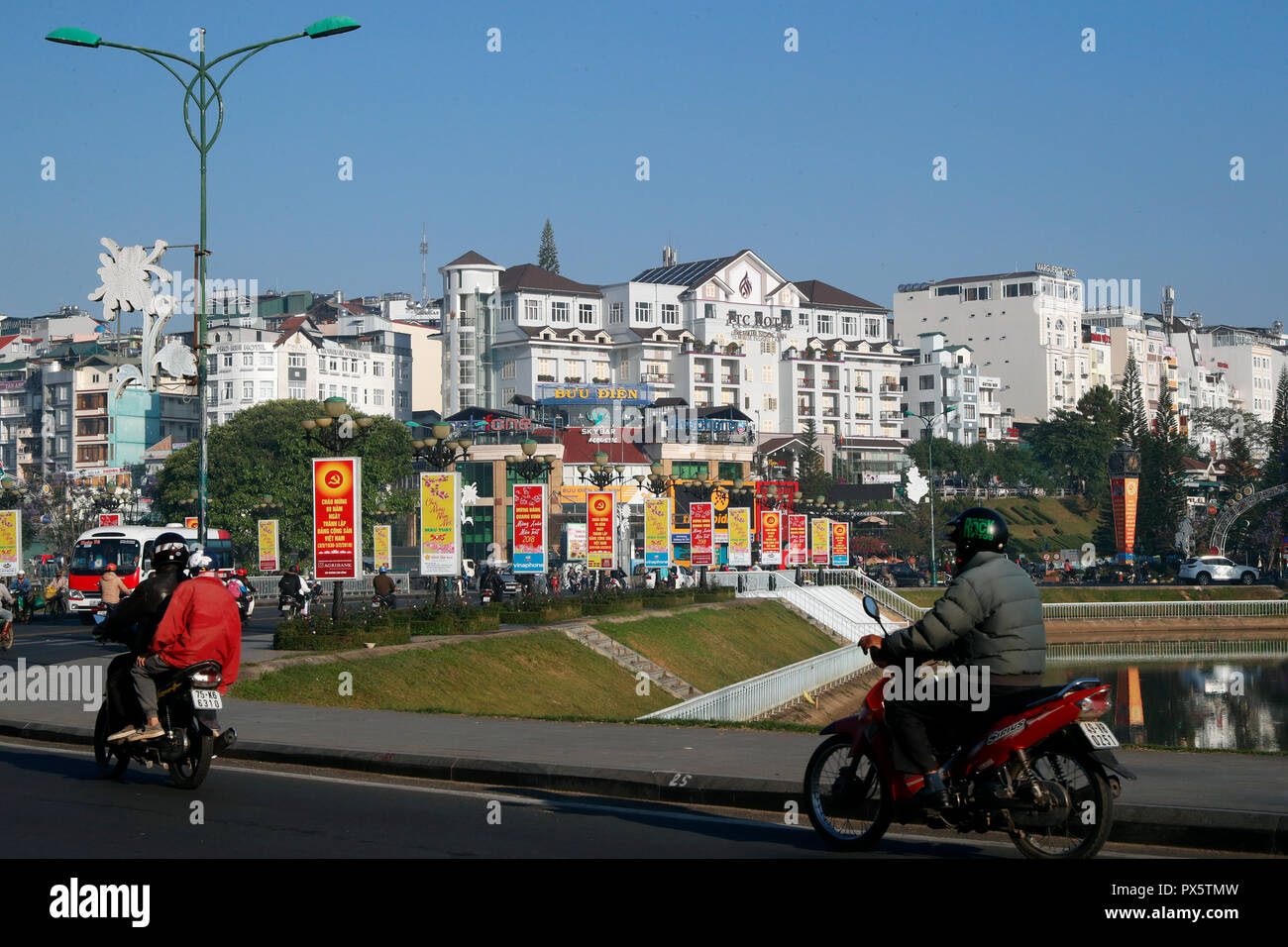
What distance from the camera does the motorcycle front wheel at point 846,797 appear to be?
8.37 m

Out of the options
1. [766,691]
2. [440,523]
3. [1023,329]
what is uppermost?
[1023,329]

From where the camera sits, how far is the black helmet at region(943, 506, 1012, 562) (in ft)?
27.7

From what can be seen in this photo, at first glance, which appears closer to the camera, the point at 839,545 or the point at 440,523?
the point at 440,523

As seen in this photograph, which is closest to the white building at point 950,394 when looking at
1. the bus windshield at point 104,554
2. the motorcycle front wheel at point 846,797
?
the bus windshield at point 104,554

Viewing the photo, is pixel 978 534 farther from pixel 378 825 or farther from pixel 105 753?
pixel 105 753

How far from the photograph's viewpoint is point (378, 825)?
367 inches

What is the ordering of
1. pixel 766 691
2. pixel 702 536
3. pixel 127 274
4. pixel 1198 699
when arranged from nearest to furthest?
pixel 127 274, pixel 766 691, pixel 1198 699, pixel 702 536

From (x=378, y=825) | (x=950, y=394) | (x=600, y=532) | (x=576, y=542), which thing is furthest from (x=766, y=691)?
(x=950, y=394)

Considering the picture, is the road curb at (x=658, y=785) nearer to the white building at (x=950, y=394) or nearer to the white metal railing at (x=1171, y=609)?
the white metal railing at (x=1171, y=609)

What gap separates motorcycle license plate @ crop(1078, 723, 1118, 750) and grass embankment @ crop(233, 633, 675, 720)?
1086 cm

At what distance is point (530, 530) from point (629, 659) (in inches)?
198

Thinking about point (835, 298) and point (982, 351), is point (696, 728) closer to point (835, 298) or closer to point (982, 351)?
point (835, 298)

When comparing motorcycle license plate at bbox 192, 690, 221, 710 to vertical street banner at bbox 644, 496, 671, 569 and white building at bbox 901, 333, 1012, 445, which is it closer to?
vertical street banner at bbox 644, 496, 671, 569
